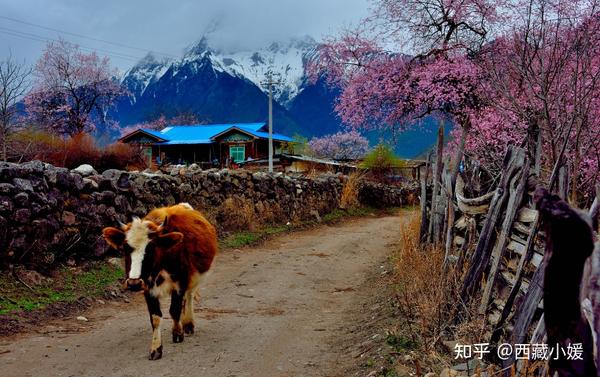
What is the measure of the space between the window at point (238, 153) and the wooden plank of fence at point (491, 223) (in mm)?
35744

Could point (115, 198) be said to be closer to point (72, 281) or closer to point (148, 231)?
point (72, 281)

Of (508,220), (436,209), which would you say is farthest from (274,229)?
(508,220)

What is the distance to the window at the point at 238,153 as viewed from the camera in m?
40.1

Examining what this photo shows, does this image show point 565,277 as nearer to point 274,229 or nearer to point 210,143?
point 274,229

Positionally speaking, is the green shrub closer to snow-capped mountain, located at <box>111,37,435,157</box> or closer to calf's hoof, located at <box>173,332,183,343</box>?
calf's hoof, located at <box>173,332,183,343</box>

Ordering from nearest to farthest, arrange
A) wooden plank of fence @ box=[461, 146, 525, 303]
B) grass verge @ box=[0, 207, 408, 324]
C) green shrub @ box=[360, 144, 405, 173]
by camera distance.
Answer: wooden plank of fence @ box=[461, 146, 525, 303] < grass verge @ box=[0, 207, 408, 324] < green shrub @ box=[360, 144, 405, 173]

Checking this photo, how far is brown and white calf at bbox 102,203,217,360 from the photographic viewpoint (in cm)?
496

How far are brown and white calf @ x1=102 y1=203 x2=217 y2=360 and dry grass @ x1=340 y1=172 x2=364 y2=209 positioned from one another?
15.0m

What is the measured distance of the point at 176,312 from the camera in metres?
5.68

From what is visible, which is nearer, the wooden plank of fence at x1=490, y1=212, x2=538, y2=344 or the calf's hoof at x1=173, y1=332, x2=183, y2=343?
the wooden plank of fence at x1=490, y1=212, x2=538, y2=344

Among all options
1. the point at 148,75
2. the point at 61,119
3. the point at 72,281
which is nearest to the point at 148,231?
the point at 72,281

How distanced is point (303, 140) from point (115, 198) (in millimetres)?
38786

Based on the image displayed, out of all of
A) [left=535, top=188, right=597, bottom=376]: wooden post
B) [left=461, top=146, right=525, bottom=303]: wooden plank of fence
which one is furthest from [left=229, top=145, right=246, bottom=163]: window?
[left=535, top=188, right=597, bottom=376]: wooden post

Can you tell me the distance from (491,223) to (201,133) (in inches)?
1548
